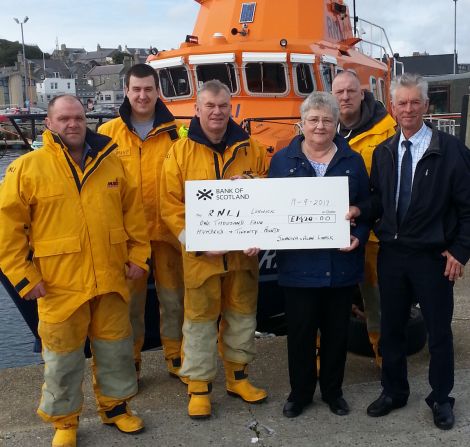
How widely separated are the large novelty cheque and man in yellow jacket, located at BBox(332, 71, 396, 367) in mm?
660

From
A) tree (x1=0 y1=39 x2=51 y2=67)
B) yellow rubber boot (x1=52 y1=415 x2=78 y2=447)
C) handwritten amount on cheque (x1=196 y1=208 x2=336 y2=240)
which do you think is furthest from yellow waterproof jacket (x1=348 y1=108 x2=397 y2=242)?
tree (x1=0 y1=39 x2=51 y2=67)

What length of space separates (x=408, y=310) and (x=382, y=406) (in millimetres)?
595

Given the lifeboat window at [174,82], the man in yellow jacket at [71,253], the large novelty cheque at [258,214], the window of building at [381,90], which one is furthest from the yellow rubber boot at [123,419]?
the window of building at [381,90]

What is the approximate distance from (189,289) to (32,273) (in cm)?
95

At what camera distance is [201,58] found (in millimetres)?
7410

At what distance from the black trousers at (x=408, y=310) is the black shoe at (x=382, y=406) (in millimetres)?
35

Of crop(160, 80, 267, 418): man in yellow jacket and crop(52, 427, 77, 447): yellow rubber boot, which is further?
crop(160, 80, 267, 418): man in yellow jacket

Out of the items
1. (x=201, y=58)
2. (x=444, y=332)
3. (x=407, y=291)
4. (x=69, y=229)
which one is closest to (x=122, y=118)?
(x=69, y=229)

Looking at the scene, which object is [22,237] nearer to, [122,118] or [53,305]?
[53,305]

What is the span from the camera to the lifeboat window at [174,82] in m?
7.75

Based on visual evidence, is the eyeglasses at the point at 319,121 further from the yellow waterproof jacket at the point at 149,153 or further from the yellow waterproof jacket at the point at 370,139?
the yellow waterproof jacket at the point at 149,153

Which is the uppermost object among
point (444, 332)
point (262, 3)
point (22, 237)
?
point (262, 3)

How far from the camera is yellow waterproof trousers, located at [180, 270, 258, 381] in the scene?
3.61 metres

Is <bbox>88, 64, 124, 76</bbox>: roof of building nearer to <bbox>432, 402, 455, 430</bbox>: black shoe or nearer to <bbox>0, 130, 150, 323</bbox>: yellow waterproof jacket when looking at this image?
<bbox>0, 130, 150, 323</bbox>: yellow waterproof jacket
